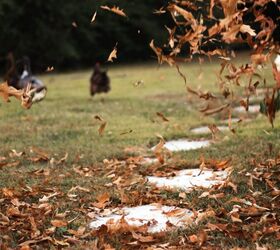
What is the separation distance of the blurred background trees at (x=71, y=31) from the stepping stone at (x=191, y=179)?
19.9m

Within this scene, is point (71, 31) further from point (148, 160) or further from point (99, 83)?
point (148, 160)

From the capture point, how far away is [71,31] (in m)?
29.9

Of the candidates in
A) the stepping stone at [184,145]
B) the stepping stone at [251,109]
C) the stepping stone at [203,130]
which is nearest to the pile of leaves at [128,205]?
the stepping stone at [184,145]

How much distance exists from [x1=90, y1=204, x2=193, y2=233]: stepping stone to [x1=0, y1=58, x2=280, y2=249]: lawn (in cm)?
10

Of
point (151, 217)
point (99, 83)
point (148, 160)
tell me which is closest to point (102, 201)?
point (151, 217)

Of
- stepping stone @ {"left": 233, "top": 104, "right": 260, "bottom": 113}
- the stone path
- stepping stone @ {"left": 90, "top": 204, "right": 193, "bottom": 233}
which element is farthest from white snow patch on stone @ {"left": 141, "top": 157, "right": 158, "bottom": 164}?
stepping stone @ {"left": 233, "top": 104, "right": 260, "bottom": 113}

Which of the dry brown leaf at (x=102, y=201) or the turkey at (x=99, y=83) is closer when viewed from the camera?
the dry brown leaf at (x=102, y=201)

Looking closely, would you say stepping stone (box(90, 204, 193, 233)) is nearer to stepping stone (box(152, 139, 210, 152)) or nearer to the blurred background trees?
stepping stone (box(152, 139, 210, 152))

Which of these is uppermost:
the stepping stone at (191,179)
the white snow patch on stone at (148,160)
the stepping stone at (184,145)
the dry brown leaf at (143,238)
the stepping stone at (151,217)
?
the dry brown leaf at (143,238)

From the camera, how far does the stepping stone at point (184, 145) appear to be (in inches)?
280

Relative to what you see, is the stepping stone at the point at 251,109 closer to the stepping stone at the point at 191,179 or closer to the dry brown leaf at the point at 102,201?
the stepping stone at the point at 191,179

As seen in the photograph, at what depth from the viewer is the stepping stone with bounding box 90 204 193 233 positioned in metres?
4.14

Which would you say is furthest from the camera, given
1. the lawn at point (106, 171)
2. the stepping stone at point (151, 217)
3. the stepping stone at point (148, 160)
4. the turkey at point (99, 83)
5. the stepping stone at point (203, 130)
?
the turkey at point (99, 83)

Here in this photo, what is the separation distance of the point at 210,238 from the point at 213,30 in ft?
4.13
